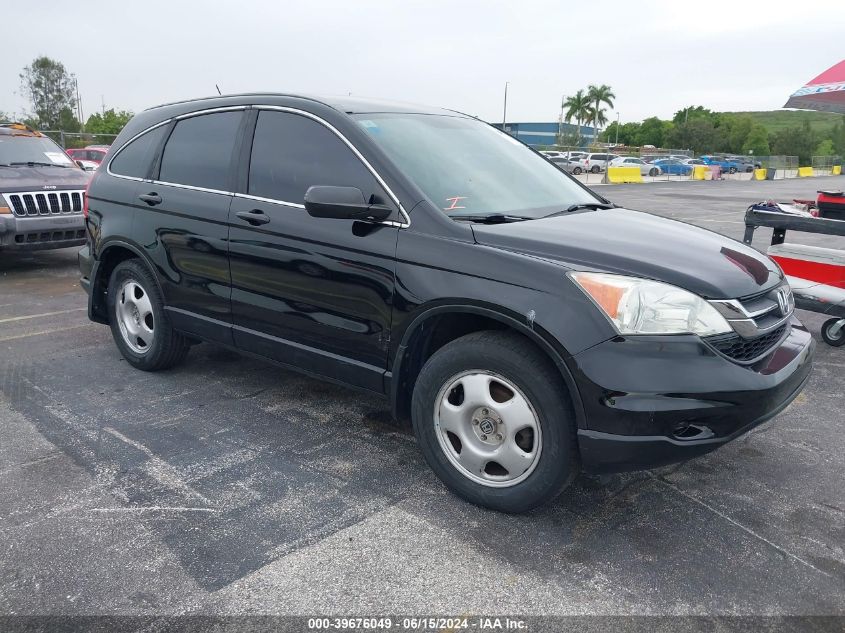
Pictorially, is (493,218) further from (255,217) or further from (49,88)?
(49,88)

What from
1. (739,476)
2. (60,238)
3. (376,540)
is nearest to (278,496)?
(376,540)

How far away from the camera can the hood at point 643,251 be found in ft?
9.07

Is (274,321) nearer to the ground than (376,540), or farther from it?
farther from it

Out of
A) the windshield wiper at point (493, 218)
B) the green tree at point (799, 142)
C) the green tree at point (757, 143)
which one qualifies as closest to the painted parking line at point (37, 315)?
the windshield wiper at point (493, 218)

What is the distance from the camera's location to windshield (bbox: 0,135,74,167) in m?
8.82

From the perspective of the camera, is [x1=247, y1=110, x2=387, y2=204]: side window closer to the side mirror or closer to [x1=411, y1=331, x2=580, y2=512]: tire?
the side mirror

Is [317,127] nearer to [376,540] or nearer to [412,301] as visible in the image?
[412,301]

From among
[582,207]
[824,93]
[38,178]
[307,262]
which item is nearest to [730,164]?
[824,93]

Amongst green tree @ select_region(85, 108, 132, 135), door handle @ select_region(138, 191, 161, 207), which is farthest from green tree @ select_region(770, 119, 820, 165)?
door handle @ select_region(138, 191, 161, 207)

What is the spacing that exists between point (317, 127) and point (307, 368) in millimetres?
1255

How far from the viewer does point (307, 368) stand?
12.1ft

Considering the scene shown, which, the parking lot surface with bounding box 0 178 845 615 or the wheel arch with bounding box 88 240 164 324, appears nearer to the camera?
the parking lot surface with bounding box 0 178 845 615

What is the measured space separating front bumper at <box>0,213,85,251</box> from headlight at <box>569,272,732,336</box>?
7287 mm

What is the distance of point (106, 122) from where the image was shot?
5197 centimetres
